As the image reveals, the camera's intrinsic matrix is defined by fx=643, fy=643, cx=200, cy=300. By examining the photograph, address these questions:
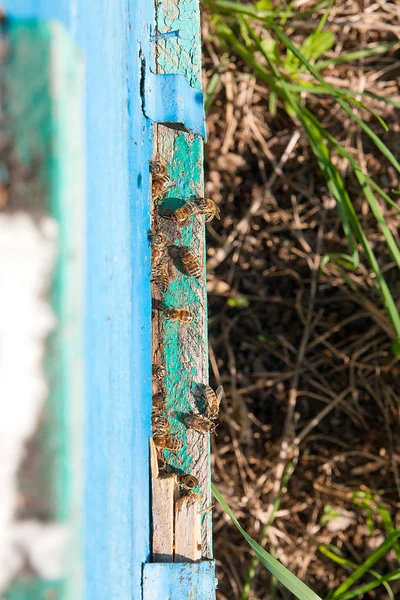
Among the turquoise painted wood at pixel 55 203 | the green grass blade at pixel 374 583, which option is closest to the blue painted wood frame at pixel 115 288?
the turquoise painted wood at pixel 55 203

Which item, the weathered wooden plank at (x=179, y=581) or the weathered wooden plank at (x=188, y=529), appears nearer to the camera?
the weathered wooden plank at (x=179, y=581)

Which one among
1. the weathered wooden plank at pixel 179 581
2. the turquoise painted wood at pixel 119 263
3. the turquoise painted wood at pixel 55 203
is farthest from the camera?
the weathered wooden plank at pixel 179 581

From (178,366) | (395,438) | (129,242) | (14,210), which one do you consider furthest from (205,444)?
(395,438)

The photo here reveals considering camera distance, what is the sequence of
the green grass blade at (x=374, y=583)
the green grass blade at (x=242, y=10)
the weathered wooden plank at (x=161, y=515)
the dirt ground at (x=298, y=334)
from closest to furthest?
the weathered wooden plank at (x=161, y=515), the green grass blade at (x=374, y=583), the green grass blade at (x=242, y=10), the dirt ground at (x=298, y=334)

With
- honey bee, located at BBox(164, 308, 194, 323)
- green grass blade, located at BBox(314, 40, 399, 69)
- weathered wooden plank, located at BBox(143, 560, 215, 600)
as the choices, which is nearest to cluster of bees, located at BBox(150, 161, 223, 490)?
honey bee, located at BBox(164, 308, 194, 323)

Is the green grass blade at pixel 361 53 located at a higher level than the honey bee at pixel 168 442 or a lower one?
higher

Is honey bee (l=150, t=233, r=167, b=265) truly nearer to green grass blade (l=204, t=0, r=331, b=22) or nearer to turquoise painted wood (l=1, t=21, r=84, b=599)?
turquoise painted wood (l=1, t=21, r=84, b=599)

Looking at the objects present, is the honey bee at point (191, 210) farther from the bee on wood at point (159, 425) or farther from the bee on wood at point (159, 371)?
the bee on wood at point (159, 425)

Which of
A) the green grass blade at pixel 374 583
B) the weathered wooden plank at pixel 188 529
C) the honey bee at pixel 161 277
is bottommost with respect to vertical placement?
the green grass blade at pixel 374 583
